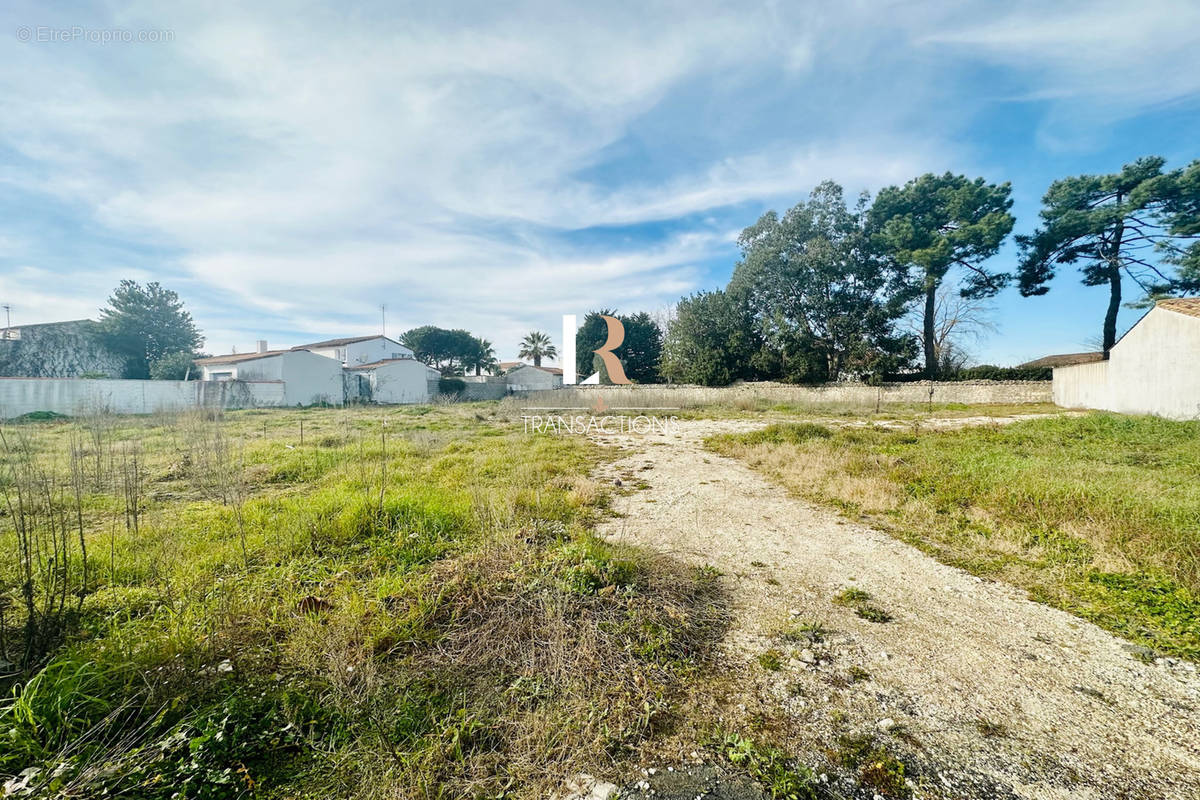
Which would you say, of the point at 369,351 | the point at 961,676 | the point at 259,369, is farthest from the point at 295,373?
the point at 961,676

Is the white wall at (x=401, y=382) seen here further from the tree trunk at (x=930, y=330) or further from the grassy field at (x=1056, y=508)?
the tree trunk at (x=930, y=330)

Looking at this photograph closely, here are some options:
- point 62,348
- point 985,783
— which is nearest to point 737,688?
point 985,783

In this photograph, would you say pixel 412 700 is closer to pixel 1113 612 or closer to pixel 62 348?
pixel 1113 612

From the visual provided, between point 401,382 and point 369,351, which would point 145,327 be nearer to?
point 369,351

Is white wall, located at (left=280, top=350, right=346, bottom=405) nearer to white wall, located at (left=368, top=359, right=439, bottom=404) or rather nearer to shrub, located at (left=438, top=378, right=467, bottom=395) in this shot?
white wall, located at (left=368, top=359, right=439, bottom=404)

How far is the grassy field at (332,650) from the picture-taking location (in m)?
1.78

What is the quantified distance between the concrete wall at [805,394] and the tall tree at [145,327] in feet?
105

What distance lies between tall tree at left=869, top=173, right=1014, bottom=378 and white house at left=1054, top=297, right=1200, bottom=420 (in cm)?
813

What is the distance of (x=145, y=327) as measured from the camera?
1334 inches

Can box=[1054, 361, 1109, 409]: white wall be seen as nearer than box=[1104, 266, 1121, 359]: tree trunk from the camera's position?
Yes

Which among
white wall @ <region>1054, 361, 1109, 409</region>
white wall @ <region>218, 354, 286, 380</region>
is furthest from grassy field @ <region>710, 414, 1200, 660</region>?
white wall @ <region>218, 354, 286, 380</region>

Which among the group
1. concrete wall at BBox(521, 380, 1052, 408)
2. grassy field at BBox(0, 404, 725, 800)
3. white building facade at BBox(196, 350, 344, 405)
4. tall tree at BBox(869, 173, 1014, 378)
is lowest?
grassy field at BBox(0, 404, 725, 800)

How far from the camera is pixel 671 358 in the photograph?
2869 centimetres

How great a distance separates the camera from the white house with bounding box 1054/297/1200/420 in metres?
11.7
